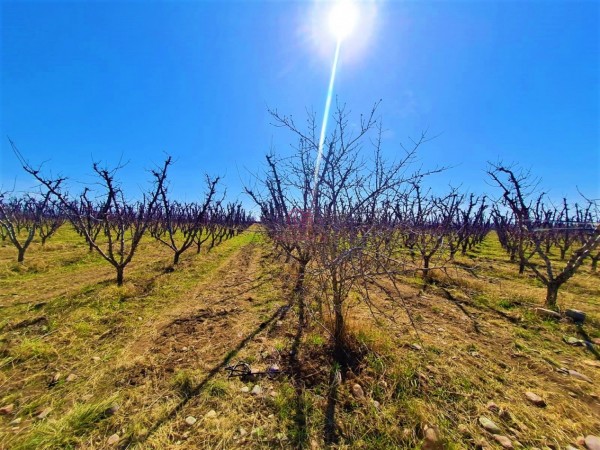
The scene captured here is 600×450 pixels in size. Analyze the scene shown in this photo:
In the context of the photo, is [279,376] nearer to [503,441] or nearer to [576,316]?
[503,441]

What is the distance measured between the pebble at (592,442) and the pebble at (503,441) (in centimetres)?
70

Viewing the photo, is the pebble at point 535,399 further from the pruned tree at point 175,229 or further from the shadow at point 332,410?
the pruned tree at point 175,229

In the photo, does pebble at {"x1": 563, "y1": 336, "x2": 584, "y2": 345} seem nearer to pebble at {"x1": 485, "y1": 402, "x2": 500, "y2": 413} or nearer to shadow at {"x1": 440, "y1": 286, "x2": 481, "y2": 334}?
shadow at {"x1": 440, "y1": 286, "x2": 481, "y2": 334}

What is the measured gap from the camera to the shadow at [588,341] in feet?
13.2

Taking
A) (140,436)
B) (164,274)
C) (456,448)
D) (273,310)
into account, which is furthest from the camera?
(164,274)

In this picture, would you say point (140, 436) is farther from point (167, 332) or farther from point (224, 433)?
point (167, 332)

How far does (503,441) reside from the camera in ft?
7.47

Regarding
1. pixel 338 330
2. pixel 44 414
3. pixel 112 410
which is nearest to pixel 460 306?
pixel 338 330

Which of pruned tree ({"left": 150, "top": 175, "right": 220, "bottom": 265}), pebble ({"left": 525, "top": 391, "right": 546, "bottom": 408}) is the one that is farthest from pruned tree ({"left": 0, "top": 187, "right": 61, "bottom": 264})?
pebble ({"left": 525, "top": 391, "right": 546, "bottom": 408})

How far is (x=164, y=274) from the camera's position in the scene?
29.2ft

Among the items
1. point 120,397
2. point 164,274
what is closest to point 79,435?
point 120,397

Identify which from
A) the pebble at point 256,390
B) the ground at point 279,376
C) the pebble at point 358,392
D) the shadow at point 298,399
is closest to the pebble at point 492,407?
the ground at point 279,376

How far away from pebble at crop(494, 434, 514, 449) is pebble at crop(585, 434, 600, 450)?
0.70 meters

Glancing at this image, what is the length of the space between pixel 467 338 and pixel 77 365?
19.8 ft
